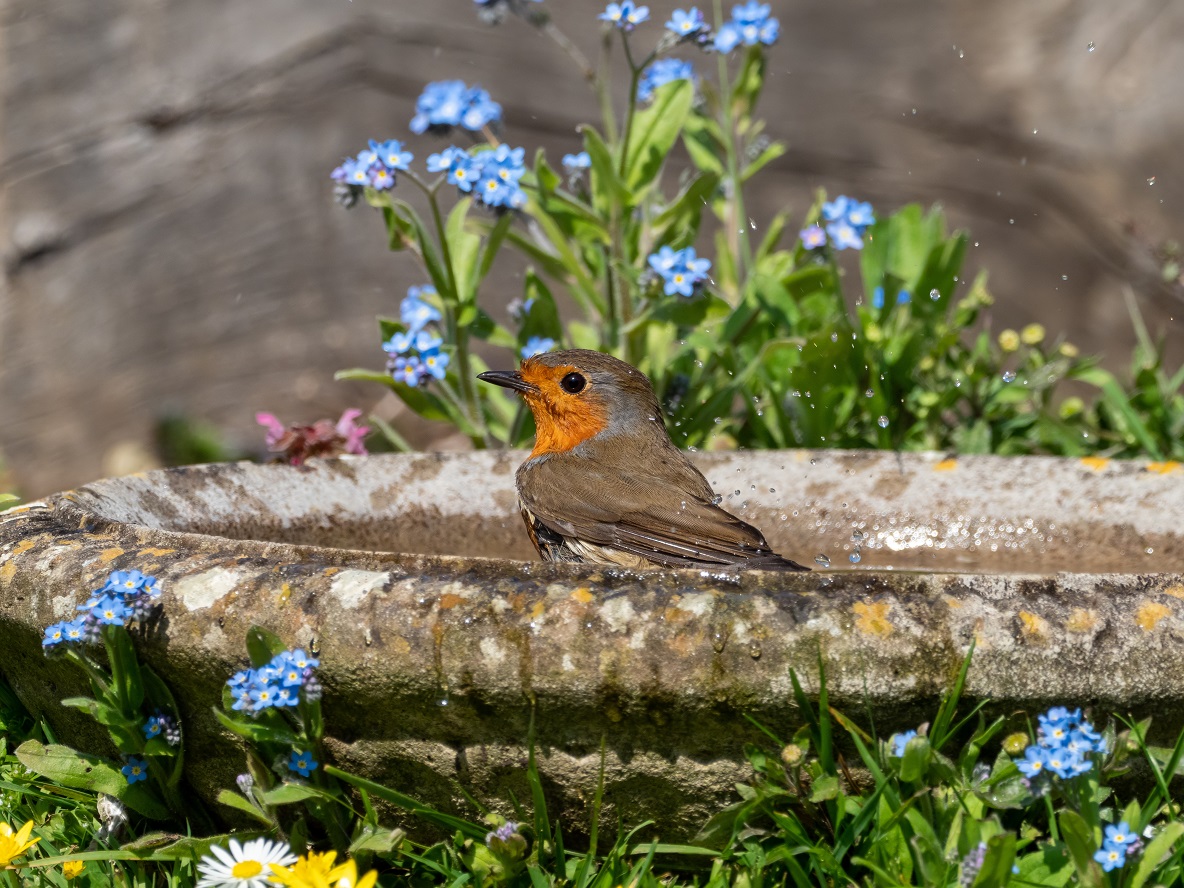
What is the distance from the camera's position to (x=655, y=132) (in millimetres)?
3756

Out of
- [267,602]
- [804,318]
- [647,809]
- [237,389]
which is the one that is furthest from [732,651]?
[237,389]

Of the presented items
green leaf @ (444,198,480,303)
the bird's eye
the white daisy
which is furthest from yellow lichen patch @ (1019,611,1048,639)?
green leaf @ (444,198,480,303)

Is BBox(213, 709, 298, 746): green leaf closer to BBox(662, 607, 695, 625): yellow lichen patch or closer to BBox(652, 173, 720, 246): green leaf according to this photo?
BBox(662, 607, 695, 625): yellow lichen patch

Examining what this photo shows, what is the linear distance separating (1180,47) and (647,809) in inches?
203

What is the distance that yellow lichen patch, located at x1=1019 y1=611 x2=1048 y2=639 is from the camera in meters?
2.00

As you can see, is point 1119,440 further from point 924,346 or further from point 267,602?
point 267,602

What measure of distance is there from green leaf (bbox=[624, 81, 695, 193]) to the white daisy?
2235 mm

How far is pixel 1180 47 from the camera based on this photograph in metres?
5.98

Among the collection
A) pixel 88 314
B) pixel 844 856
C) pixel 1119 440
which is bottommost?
pixel 844 856

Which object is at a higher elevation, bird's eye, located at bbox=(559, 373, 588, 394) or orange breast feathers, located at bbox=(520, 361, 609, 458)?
bird's eye, located at bbox=(559, 373, 588, 394)

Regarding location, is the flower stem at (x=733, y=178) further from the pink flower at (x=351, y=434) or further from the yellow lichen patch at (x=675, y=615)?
the yellow lichen patch at (x=675, y=615)

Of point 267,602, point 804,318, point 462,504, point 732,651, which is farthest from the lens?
point 804,318

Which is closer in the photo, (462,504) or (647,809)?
(647,809)

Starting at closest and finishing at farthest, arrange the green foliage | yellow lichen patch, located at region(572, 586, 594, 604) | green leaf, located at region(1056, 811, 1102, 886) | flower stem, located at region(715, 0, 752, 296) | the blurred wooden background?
green leaf, located at region(1056, 811, 1102, 886) < yellow lichen patch, located at region(572, 586, 594, 604) < the green foliage < flower stem, located at region(715, 0, 752, 296) < the blurred wooden background
